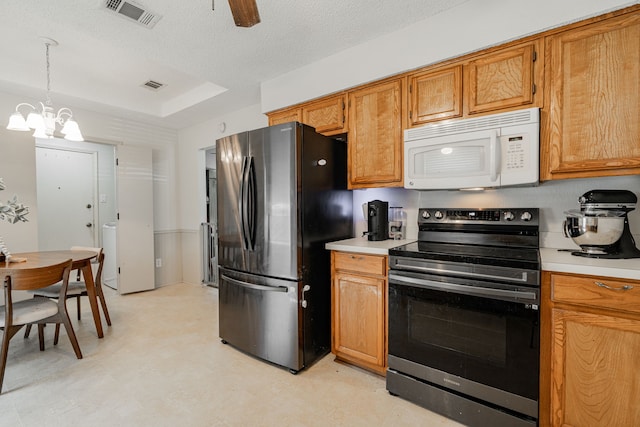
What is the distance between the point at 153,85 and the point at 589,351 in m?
4.45

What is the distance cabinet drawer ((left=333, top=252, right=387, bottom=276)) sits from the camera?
6.53 ft

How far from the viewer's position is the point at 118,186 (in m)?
4.04

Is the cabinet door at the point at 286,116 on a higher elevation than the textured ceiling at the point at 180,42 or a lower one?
lower

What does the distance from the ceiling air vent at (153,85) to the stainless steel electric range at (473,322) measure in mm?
3335

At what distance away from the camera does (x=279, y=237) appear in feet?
7.13

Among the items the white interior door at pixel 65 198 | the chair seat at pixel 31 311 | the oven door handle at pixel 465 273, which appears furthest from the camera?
the white interior door at pixel 65 198

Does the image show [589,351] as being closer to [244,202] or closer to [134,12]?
[244,202]

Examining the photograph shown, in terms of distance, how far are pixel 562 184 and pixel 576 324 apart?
92cm

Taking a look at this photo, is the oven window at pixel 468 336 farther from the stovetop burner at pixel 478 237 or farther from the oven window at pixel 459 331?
the stovetop burner at pixel 478 237

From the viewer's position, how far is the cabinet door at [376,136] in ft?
7.30

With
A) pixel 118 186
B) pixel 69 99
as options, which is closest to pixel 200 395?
pixel 118 186

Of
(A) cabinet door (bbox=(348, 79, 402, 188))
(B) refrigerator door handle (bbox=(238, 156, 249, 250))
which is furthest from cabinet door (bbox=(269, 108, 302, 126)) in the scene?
(B) refrigerator door handle (bbox=(238, 156, 249, 250))

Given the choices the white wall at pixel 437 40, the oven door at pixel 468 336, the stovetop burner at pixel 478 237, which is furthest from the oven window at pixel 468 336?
the white wall at pixel 437 40

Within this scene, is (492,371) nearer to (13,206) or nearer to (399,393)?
(399,393)
